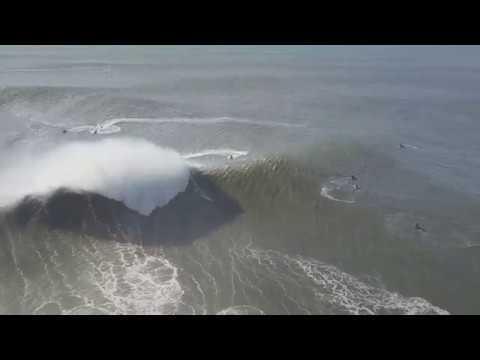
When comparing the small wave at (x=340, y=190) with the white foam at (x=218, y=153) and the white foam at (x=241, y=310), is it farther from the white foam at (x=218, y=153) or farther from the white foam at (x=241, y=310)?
the white foam at (x=241, y=310)

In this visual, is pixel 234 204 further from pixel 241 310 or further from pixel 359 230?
pixel 241 310

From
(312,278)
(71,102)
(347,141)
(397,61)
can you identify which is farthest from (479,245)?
(397,61)

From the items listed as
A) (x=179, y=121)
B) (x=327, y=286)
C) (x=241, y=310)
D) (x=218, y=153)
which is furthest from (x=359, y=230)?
(x=179, y=121)

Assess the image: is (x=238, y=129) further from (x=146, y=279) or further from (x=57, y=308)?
(x=57, y=308)

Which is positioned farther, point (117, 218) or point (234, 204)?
point (234, 204)

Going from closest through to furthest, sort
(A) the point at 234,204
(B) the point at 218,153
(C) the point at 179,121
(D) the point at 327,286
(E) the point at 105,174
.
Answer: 1. (D) the point at 327,286
2. (E) the point at 105,174
3. (A) the point at 234,204
4. (B) the point at 218,153
5. (C) the point at 179,121

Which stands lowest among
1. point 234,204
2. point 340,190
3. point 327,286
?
point 327,286
